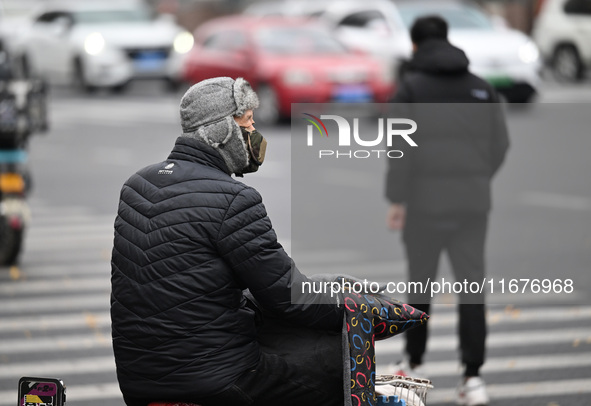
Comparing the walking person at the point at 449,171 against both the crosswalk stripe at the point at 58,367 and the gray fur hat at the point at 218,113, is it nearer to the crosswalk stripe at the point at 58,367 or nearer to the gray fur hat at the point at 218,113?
the gray fur hat at the point at 218,113

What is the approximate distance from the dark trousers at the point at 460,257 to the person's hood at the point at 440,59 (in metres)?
0.68

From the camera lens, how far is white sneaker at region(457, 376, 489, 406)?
535 centimetres

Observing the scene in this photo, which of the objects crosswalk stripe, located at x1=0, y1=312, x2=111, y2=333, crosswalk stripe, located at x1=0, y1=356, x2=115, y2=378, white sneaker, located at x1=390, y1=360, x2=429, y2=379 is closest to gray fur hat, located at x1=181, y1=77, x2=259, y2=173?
white sneaker, located at x1=390, y1=360, x2=429, y2=379

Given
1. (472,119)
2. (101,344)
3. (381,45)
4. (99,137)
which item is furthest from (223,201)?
(381,45)

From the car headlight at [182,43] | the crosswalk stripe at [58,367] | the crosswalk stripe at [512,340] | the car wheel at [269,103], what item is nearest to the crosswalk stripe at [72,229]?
the crosswalk stripe at [58,367]

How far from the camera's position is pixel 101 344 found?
22.3 feet

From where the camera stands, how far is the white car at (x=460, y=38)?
18.3 metres

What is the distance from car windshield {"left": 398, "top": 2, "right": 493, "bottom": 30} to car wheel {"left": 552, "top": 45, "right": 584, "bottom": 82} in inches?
172

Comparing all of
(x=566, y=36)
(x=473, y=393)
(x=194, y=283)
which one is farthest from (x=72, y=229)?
(x=566, y=36)

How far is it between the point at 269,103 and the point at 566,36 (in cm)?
813

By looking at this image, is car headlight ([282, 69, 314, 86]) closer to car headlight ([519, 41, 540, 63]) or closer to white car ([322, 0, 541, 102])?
white car ([322, 0, 541, 102])

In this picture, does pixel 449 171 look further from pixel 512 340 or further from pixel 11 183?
pixel 11 183

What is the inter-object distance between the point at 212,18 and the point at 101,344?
117 feet

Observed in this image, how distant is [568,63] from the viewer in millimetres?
23656
